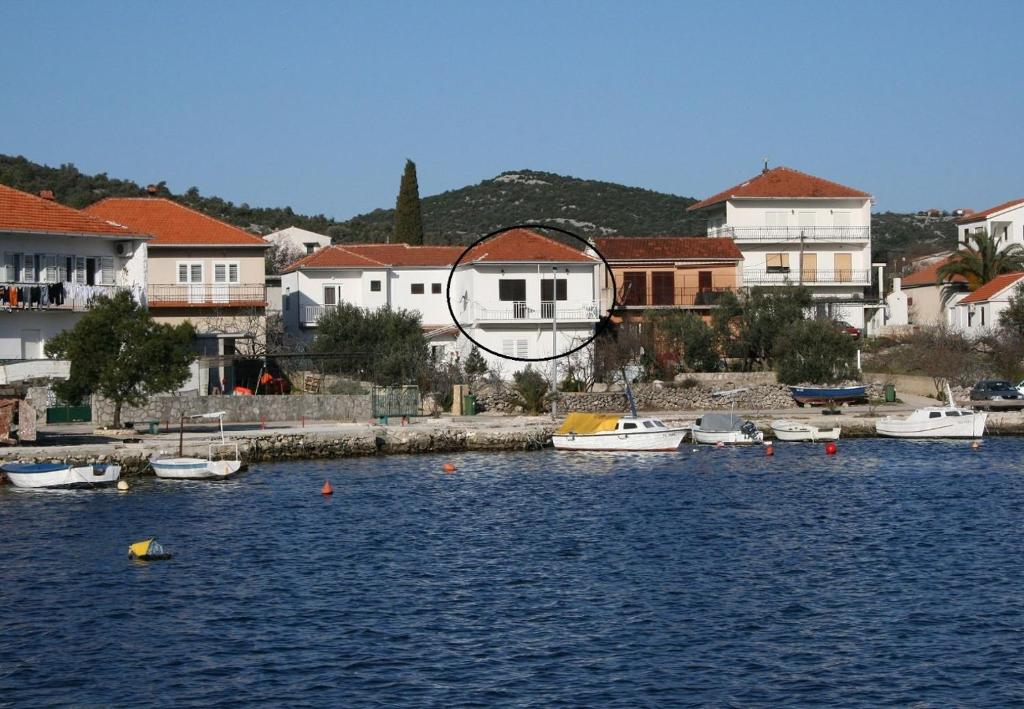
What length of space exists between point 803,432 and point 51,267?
109 ft

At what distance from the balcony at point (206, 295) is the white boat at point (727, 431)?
2381 cm

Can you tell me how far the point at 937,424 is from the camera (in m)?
58.8

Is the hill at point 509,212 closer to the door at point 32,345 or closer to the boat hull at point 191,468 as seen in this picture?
the door at point 32,345

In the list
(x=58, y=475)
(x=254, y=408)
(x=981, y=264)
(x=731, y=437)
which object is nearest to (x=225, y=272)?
(x=254, y=408)

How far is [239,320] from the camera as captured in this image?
6831 cm

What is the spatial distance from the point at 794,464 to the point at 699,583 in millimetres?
22133

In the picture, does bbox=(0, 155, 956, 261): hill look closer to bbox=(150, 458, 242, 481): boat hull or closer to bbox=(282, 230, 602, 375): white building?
bbox=(282, 230, 602, 375): white building

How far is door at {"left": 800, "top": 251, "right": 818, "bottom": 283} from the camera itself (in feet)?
281

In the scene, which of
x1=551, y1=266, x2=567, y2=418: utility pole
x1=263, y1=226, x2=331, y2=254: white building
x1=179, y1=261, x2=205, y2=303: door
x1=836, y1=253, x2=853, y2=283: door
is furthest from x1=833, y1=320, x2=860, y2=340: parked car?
x1=263, y1=226, x2=331, y2=254: white building

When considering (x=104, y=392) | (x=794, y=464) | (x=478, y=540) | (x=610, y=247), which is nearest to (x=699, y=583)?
(x=478, y=540)

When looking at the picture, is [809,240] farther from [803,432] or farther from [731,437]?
[731,437]

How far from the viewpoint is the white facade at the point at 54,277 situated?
5719 centimetres

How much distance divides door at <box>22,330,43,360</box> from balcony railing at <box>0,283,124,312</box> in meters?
1.27

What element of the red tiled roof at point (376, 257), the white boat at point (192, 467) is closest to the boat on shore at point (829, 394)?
the red tiled roof at point (376, 257)
